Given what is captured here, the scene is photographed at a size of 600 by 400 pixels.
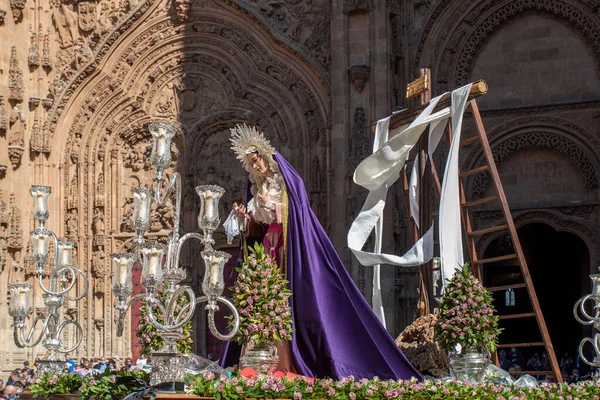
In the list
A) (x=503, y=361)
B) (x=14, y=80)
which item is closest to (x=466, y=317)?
(x=503, y=361)

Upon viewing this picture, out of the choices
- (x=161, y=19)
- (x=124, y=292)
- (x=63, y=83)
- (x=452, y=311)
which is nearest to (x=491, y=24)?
(x=161, y=19)

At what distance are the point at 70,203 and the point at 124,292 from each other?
44.2 ft

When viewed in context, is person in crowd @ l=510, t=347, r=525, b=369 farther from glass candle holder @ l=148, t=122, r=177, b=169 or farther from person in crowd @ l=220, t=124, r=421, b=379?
glass candle holder @ l=148, t=122, r=177, b=169

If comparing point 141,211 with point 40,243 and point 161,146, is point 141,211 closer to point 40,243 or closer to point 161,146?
point 161,146

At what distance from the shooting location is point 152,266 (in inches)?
356

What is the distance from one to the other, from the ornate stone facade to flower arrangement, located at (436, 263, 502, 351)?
8.83m

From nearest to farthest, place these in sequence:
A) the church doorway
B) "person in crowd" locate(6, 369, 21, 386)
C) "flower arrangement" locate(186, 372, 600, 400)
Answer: "flower arrangement" locate(186, 372, 600, 400)
"person in crowd" locate(6, 369, 21, 386)
the church doorway

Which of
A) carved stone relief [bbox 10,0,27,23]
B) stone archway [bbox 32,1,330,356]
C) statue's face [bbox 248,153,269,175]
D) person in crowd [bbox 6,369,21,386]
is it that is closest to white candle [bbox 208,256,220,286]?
statue's face [bbox 248,153,269,175]

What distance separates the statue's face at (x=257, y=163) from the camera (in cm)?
1059

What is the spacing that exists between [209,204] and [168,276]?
694 mm

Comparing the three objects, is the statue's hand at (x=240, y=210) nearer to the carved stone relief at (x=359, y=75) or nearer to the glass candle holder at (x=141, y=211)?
the glass candle holder at (x=141, y=211)

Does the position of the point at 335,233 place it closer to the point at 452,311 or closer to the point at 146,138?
the point at 146,138

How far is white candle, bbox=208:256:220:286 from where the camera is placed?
8852mm

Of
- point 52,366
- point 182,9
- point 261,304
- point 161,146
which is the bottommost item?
point 52,366
